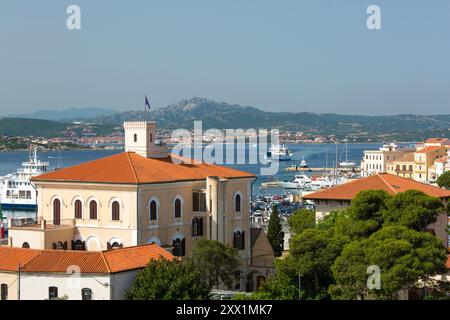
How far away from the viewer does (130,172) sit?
122 ft

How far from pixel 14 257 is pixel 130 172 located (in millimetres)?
7403

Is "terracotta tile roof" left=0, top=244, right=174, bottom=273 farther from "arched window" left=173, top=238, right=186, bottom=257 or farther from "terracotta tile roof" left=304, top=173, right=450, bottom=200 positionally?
"terracotta tile roof" left=304, top=173, right=450, bottom=200

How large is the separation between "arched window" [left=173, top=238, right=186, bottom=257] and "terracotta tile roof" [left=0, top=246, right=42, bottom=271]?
7.78 metres

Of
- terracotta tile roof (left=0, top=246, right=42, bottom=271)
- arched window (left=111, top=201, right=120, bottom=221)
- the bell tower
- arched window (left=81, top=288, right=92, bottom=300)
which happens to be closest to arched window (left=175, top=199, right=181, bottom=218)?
arched window (left=111, top=201, right=120, bottom=221)

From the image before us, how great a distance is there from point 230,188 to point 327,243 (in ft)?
29.4

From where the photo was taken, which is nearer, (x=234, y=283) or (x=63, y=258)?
(x=63, y=258)

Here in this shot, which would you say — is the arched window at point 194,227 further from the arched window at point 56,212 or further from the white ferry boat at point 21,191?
the white ferry boat at point 21,191

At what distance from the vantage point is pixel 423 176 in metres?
105

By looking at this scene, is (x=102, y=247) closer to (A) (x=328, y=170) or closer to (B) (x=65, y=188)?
(B) (x=65, y=188)

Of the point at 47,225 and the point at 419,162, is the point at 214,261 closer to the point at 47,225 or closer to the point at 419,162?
the point at 47,225

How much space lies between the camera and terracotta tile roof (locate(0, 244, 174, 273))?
2947 cm

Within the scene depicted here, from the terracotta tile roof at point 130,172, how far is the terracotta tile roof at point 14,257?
233 inches

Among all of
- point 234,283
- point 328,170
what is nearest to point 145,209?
point 234,283
